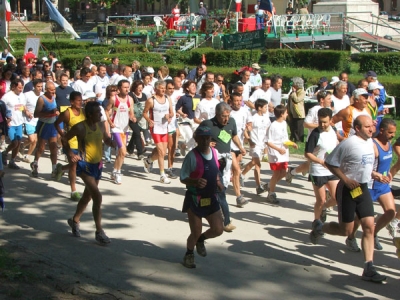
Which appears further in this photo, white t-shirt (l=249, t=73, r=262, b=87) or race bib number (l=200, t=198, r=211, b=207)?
white t-shirt (l=249, t=73, r=262, b=87)

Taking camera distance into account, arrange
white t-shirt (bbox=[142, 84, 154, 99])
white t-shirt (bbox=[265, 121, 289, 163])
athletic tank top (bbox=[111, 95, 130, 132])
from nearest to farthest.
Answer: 1. white t-shirt (bbox=[265, 121, 289, 163])
2. athletic tank top (bbox=[111, 95, 130, 132])
3. white t-shirt (bbox=[142, 84, 154, 99])

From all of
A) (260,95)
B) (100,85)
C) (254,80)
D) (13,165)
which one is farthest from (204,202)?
(254,80)

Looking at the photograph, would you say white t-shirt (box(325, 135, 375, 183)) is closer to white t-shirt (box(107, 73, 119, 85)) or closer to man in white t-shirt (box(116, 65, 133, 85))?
man in white t-shirt (box(116, 65, 133, 85))

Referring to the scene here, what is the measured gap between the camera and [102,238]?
8.45 m

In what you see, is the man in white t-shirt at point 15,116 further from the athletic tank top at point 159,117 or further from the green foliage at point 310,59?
the green foliage at point 310,59

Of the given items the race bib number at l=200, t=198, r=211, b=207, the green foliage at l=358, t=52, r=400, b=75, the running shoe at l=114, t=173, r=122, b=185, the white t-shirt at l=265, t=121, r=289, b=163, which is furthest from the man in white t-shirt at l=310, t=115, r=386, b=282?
the green foliage at l=358, t=52, r=400, b=75

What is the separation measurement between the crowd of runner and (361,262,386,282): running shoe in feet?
0.03

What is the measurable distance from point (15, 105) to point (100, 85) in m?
2.91

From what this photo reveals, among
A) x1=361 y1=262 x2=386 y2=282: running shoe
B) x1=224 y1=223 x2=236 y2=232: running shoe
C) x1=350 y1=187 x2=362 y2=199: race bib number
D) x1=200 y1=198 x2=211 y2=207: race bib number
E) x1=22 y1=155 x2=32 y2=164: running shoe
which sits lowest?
x1=22 y1=155 x2=32 y2=164: running shoe

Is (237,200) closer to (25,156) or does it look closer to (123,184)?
(123,184)

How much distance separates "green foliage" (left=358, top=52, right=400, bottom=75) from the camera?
25.0 metres

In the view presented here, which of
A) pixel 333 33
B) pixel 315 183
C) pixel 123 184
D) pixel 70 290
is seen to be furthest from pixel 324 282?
pixel 333 33

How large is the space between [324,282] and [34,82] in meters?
8.09

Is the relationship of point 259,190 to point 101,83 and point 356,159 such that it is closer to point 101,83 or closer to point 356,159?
point 356,159
